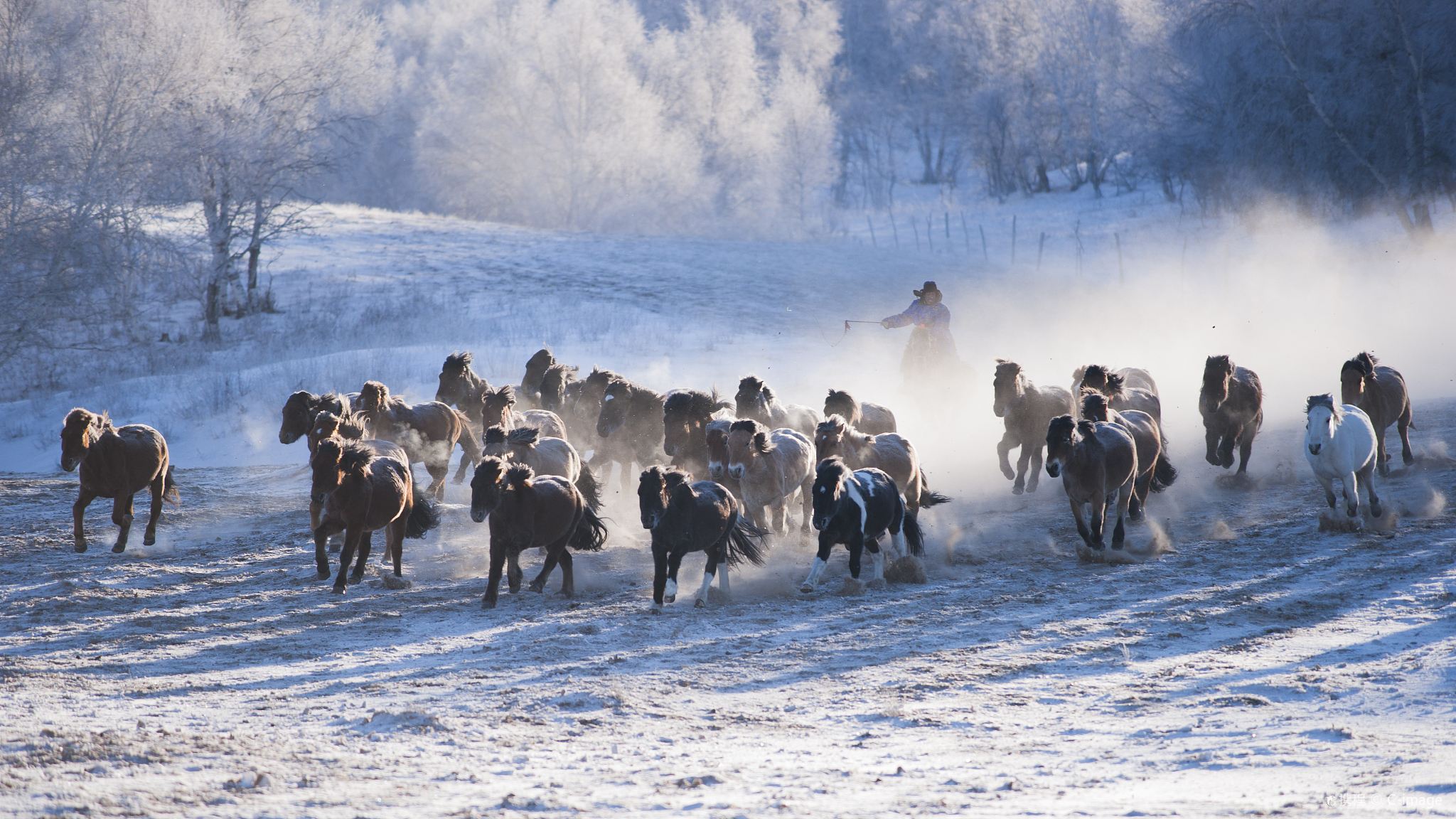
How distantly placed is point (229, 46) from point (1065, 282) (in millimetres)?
27722

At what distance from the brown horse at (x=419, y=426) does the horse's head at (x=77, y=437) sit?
9.44ft

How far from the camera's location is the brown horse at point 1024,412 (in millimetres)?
15609

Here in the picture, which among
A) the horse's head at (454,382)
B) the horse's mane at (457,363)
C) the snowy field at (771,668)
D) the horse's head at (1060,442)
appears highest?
the horse's mane at (457,363)

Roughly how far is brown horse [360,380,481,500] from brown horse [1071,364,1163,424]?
768cm

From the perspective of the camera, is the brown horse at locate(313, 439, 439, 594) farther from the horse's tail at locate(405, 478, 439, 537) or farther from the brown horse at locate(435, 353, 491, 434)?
the brown horse at locate(435, 353, 491, 434)

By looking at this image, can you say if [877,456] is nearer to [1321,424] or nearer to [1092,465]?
[1092,465]

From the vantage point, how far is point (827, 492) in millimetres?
10172

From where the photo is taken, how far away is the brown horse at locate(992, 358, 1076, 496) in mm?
15609

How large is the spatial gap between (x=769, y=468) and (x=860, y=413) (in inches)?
114

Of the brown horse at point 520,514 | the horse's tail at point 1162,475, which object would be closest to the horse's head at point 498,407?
the brown horse at point 520,514

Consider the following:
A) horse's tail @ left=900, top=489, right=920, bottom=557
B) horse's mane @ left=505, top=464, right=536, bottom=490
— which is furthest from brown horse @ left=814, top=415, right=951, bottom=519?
horse's mane @ left=505, top=464, right=536, bottom=490

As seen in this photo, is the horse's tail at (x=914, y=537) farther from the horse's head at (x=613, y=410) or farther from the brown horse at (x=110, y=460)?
the brown horse at (x=110, y=460)

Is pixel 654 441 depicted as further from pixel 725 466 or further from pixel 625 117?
pixel 625 117

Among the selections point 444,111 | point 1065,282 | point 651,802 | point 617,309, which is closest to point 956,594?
point 651,802
